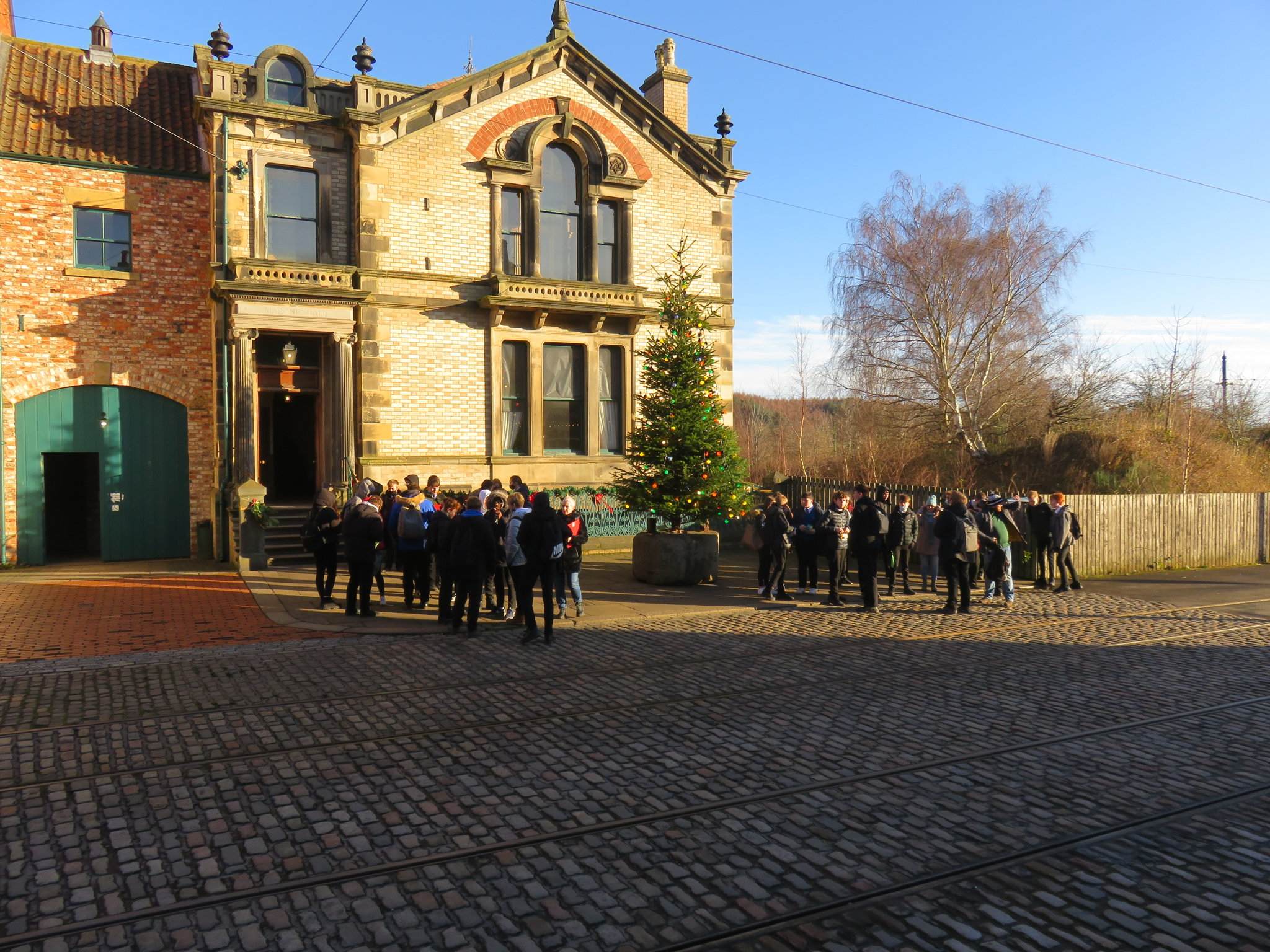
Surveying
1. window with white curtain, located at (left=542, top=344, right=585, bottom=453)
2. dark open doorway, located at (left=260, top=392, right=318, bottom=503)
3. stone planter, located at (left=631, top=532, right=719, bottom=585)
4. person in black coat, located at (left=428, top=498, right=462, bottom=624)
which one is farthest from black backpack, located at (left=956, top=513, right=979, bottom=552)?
dark open doorway, located at (left=260, top=392, right=318, bottom=503)

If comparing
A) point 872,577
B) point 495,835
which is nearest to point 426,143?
point 872,577

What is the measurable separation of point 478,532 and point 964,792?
6.51m

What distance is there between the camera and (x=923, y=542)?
49.2ft

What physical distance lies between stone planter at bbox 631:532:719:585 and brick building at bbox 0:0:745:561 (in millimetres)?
5511

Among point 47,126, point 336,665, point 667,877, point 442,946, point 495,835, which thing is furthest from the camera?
point 47,126

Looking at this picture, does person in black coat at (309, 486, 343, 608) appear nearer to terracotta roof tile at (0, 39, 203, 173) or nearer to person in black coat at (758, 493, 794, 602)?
person in black coat at (758, 493, 794, 602)

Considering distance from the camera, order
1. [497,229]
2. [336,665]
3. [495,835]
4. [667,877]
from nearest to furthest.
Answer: [667,877]
[495,835]
[336,665]
[497,229]

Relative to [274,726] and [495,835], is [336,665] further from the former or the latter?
[495,835]

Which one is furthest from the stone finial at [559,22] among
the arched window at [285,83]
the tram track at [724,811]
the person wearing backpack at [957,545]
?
the tram track at [724,811]

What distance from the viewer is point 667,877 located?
466 centimetres

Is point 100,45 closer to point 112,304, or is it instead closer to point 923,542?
point 112,304

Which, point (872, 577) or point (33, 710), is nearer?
point (33, 710)

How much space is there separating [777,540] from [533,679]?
6.15m

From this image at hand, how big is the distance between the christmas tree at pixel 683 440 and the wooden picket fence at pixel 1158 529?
449 centimetres
